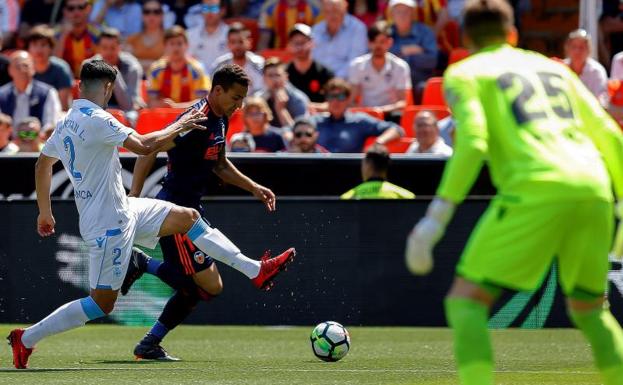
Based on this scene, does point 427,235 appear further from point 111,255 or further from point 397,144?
point 397,144

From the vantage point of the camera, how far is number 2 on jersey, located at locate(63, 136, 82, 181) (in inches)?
320

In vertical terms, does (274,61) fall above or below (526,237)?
below

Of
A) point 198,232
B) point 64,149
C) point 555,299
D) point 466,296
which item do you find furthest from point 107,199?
point 555,299

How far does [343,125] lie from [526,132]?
931 centimetres

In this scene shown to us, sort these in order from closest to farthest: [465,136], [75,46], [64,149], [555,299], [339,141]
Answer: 1. [465,136]
2. [64,149]
3. [555,299]
4. [339,141]
5. [75,46]

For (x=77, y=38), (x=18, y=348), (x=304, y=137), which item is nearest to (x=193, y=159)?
(x=18, y=348)

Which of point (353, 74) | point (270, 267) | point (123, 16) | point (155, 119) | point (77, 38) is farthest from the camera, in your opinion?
point (123, 16)

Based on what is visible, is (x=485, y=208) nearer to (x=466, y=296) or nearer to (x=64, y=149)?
(x=64, y=149)

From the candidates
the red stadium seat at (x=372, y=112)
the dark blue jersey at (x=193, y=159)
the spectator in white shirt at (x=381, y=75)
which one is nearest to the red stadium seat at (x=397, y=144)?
the red stadium seat at (x=372, y=112)

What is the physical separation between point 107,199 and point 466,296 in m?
3.48

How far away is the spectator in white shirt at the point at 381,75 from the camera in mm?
15719

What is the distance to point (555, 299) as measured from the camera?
11859 millimetres

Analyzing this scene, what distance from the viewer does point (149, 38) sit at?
17953mm

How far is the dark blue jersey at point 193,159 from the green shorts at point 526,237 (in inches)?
162
